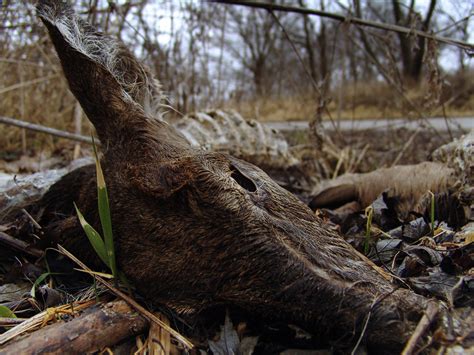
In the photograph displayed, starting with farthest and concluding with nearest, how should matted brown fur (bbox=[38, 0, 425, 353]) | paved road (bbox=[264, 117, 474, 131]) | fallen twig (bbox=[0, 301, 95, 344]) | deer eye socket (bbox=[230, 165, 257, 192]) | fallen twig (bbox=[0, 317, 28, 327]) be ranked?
paved road (bbox=[264, 117, 474, 131])
deer eye socket (bbox=[230, 165, 257, 192])
fallen twig (bbox=[0, 317, 28, 327])
fallen twig (bbox=[0, 301, 95, 344])
matted brown fur (bbox=[38, 0, 425, 353])

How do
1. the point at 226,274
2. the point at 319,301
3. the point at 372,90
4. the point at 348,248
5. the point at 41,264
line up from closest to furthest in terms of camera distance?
the point at 319,301
the point at 226,274
the point at 348,248
the point at 41,264
the point at 372,90

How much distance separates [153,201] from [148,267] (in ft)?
0.77

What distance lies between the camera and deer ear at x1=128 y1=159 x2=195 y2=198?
144cm

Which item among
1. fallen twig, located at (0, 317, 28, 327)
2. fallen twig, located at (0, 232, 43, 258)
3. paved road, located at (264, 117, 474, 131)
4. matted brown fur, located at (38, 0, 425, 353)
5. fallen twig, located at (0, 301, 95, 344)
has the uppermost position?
paved road, located at (264, 117, 474, 131)

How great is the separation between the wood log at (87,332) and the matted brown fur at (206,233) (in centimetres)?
11

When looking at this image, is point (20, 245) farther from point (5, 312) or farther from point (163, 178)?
point (163, 178)

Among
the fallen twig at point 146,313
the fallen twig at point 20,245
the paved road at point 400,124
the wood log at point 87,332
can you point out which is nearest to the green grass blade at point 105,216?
the fallen twig at point 146,313

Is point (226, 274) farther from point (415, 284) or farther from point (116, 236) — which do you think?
point (415, 284)

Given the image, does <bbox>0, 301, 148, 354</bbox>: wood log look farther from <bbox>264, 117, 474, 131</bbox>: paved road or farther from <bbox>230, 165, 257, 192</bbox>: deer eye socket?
<bbox>264, 117, 474, 131</bbox>: paved road

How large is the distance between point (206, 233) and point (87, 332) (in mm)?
477

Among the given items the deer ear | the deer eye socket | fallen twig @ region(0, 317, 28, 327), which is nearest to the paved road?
the deer eye socket

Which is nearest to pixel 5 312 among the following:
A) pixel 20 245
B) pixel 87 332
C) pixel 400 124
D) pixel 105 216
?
pixel 87 332

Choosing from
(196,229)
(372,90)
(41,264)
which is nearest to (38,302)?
(41,264)

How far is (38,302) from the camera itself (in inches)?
63.4
